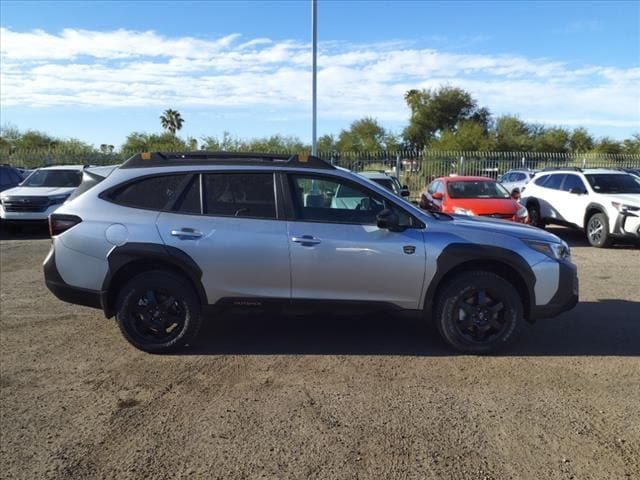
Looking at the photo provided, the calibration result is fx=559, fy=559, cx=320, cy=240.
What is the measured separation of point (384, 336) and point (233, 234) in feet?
6.23

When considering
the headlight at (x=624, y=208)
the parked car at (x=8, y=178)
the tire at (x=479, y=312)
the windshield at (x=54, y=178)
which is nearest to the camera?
the tire at (x=479, y=312)

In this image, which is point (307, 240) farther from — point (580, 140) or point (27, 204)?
point (580, 140)

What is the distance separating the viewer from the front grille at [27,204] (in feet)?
44.8

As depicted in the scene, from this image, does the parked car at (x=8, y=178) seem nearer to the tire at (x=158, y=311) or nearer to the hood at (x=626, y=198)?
the tire at (x=158, y=311)

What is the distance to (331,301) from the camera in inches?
199

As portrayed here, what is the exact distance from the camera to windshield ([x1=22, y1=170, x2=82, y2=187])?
14.9m

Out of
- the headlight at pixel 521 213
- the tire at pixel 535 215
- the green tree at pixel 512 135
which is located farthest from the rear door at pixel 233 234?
the green tree at pixel 512 135

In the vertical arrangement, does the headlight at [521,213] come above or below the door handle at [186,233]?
below

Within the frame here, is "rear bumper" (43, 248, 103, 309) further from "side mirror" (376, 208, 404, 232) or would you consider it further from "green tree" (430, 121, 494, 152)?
"green tree" (430, 121, 494, 152)

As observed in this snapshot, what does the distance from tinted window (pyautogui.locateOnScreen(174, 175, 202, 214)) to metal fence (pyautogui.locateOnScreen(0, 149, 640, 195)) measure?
2164cm

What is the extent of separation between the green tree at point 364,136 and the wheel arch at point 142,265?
4231 centimetres

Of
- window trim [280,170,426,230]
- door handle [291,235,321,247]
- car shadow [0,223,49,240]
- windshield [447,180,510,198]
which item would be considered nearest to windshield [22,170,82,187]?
car shadow [0,223,49,240]

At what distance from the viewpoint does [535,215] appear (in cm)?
1433

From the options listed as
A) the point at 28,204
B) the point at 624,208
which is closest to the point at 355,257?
the point at 624,208
